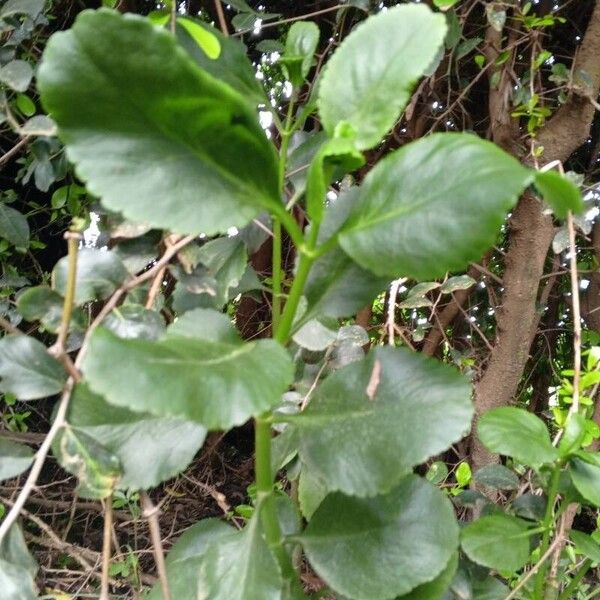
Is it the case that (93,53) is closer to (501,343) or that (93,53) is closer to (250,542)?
(250,542)

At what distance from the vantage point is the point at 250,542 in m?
0.37

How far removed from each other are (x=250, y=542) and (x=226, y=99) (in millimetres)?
265

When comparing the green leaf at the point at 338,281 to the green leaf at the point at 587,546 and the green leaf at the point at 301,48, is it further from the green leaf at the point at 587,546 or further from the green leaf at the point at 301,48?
the green leaf at the point at 587,546

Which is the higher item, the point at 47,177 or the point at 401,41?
the point at 401,41

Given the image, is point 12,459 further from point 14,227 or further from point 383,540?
point 14,227

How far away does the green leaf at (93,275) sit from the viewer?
1.28ft

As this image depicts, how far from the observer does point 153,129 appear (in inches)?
11.7

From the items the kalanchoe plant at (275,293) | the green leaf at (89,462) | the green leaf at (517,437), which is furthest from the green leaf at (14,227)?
the green leaf at (517,437)

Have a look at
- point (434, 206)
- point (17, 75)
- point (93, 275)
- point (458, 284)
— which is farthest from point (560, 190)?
point (17, 75)

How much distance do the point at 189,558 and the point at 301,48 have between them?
1.28 feet

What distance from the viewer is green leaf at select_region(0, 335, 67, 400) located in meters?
0.37

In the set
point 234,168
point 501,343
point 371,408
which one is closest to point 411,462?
point 371,408

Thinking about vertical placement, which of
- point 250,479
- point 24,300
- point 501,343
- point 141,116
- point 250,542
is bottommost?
point 250,479

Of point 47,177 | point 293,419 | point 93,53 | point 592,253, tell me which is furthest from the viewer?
point 592,253
